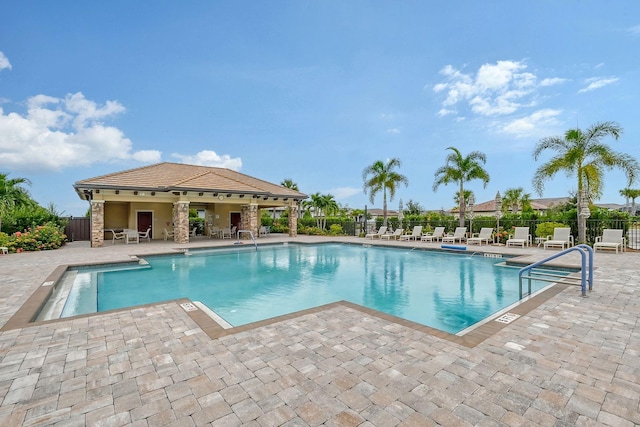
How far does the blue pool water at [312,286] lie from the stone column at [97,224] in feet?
18.0

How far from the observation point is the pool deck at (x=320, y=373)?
2.44m

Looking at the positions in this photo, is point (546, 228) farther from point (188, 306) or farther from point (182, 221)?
point (182, 221)

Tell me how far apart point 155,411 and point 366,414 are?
171cm

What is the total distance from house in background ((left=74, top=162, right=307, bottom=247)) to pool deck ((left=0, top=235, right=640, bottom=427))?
13.6 meters

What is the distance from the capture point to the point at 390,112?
66.8 feet

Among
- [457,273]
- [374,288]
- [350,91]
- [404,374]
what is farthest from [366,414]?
[350,91]

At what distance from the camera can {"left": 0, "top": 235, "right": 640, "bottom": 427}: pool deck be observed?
2436 millimetres

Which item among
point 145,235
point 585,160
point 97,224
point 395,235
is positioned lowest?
point 395,235

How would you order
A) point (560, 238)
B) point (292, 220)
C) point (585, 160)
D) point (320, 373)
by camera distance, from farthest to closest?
point (292, 220)
point (560, 238)
point (585, 160)
point (320, 373)

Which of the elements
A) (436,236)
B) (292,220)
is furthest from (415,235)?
(292,220)

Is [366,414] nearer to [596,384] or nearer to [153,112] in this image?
[596,384]

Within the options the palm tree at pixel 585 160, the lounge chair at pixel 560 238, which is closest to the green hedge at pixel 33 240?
the lounge chair at pixel 560 238

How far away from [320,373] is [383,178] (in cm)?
2208

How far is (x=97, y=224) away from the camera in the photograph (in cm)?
1623
